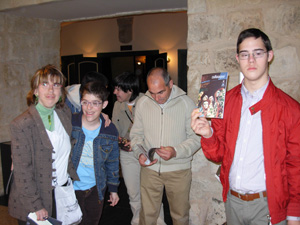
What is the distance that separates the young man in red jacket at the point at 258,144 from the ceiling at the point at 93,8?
1926 millimetres

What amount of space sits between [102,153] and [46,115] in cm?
54

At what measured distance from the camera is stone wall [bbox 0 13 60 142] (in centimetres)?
411

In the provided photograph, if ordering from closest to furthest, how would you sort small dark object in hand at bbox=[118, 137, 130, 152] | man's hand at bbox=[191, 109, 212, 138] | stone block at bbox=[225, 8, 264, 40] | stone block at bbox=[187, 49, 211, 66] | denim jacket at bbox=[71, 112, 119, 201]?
man's hand at bbox=[191, 109, 212, 138]
denim jacket at bbox=[71, 112, 119, 201]
stone block at bbox=[225, 8, 264, 40]
stone block at bbox=[187, 49, 211, 66]
small dark object in hand at bbox=[118, 137, 130, 152]

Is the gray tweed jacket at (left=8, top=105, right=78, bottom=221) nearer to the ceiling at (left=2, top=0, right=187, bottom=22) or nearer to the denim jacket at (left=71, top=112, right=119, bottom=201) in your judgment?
the denim jacket at (left=71, top=112, right=119, bottom=201)

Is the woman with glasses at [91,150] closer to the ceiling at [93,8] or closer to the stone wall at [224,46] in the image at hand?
the stone wall at [224,46]

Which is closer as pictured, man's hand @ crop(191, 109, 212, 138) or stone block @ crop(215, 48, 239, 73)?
man's hand @ crop(191, 109, 212, 138)

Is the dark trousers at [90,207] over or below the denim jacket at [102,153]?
below

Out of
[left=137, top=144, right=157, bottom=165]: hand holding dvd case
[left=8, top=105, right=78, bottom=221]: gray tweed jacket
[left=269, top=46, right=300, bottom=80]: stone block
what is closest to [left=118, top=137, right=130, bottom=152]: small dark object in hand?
[left=137, top=144, right=157, bottom=165]: hand holding dvd case

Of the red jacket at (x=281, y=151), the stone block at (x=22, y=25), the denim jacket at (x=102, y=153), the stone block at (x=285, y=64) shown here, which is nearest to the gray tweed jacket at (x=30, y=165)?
the denim jacket at (x=102, y=153)

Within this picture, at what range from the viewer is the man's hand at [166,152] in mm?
2465

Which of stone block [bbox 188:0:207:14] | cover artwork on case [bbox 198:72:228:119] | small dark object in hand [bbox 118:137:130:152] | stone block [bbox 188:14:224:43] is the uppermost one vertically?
stone block [bbox 188:0:207:14]

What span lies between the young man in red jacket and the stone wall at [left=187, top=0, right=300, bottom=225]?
77 cm

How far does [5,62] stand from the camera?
162 inches

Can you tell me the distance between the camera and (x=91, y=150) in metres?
2.27
